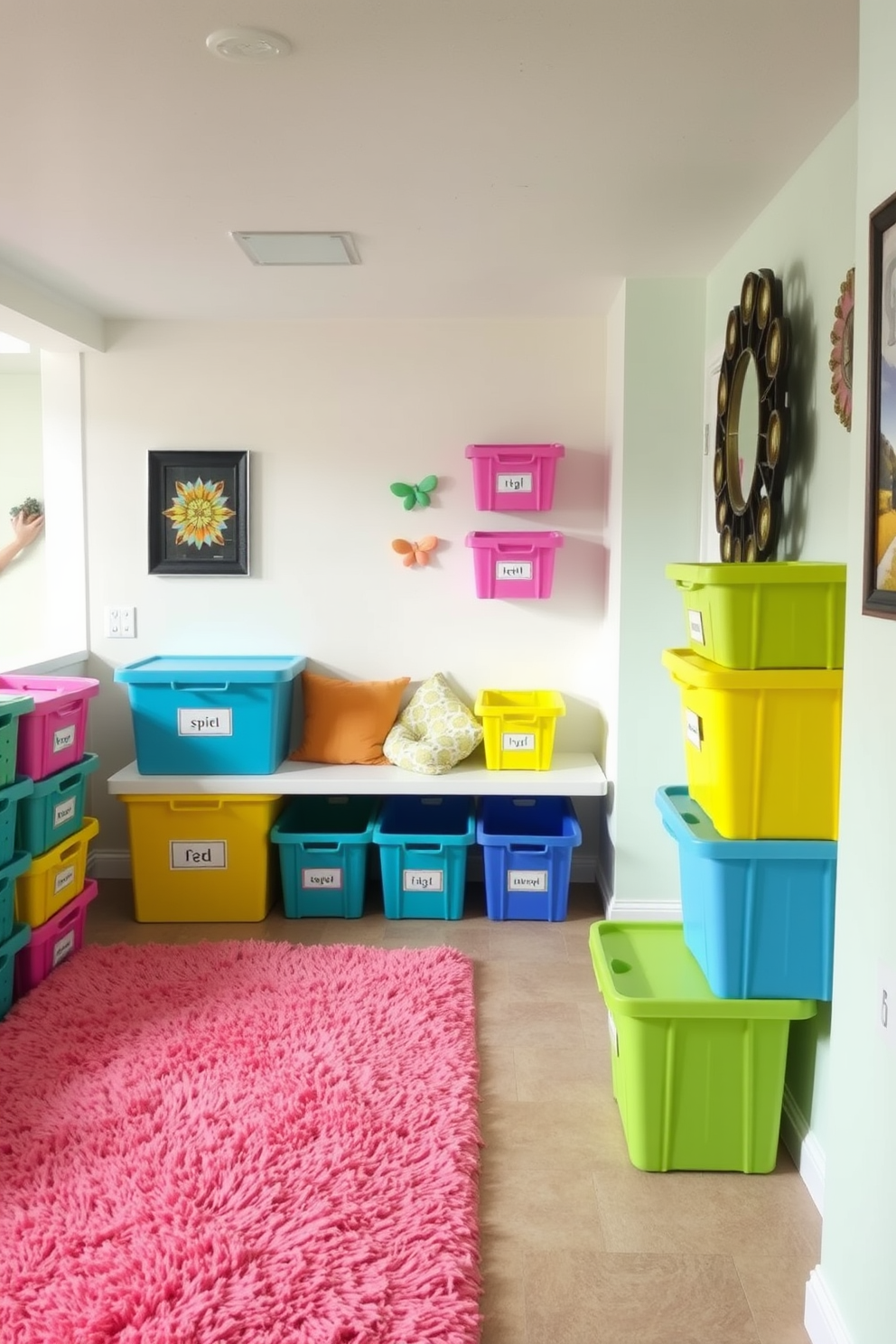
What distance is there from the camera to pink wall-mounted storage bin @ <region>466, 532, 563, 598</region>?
12.0 feet

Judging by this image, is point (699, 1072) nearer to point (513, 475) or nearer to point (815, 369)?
point (815, 369)

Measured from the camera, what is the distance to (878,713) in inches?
56.3

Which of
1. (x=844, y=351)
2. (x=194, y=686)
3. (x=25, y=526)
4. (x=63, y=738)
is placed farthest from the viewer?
(x=25, y=526)

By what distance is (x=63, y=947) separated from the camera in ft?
10.2

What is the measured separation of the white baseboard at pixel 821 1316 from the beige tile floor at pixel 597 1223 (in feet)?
0.12

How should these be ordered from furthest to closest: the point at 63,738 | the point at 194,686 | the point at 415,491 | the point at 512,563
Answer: the point at 415,491
the point at 512,563
the point at 194,686
the point at 63,738

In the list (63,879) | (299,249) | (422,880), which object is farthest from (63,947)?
(299,249)

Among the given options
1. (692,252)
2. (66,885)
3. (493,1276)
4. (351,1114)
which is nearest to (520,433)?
(692,252)

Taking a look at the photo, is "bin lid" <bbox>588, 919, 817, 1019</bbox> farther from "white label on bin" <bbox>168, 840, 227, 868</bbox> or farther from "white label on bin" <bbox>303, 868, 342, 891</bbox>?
"white label on bin" <bbox>168, 840, 227, 868</bbox>

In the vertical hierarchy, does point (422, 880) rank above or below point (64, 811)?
below

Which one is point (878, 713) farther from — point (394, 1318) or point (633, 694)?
point (633, 694)

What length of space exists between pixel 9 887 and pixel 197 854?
846mm

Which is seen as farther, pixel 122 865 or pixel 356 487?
pixel 122 865

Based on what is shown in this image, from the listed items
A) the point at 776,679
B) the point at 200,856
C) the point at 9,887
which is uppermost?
the point at 776,679
